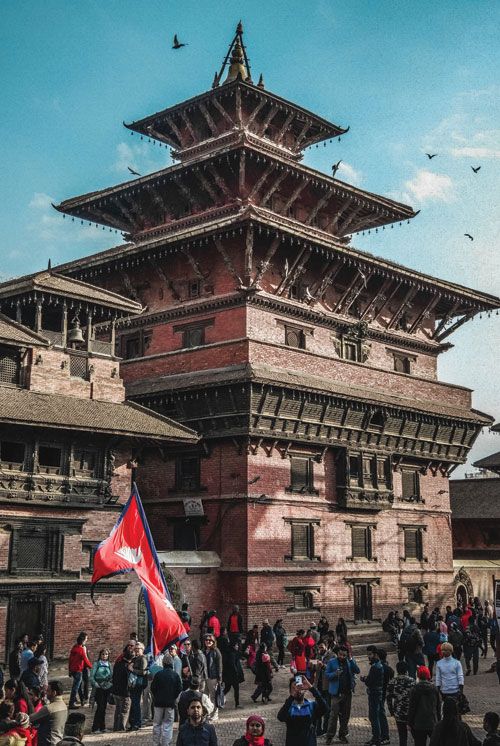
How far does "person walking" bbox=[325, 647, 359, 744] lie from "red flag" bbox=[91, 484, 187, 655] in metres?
3.66

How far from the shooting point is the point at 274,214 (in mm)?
36438

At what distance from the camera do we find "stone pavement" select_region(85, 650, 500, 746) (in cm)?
1667

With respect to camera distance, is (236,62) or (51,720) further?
(236,62)

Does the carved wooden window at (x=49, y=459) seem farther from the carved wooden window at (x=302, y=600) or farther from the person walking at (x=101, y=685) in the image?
the carved wooden window at (x=302, y=600)

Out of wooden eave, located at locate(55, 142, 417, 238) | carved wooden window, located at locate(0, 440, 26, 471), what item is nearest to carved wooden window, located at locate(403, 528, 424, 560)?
wooden eave, located at locate(55, 142, 417, 238)

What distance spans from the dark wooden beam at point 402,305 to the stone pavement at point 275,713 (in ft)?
56.8

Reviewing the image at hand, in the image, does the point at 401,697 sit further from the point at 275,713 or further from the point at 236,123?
the point at 236,123

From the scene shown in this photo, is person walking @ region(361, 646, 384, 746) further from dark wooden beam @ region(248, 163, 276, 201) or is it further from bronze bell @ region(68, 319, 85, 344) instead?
dark wooden beam @ region(248, 163, 276, 201)

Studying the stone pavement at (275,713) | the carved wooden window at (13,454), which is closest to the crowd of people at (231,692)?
the stone pavement at (275,713)

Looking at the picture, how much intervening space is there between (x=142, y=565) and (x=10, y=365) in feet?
39.6

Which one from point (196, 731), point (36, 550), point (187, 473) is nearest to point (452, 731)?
point (196, 731)

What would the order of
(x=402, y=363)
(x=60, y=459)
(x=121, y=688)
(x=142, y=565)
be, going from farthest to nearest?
(x=402, y=363), (x=60, y=459), (x=121, y=688), (x=142, y=565)

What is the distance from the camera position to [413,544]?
37.3 m

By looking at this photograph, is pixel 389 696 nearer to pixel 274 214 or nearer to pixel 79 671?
pixel 79 671
